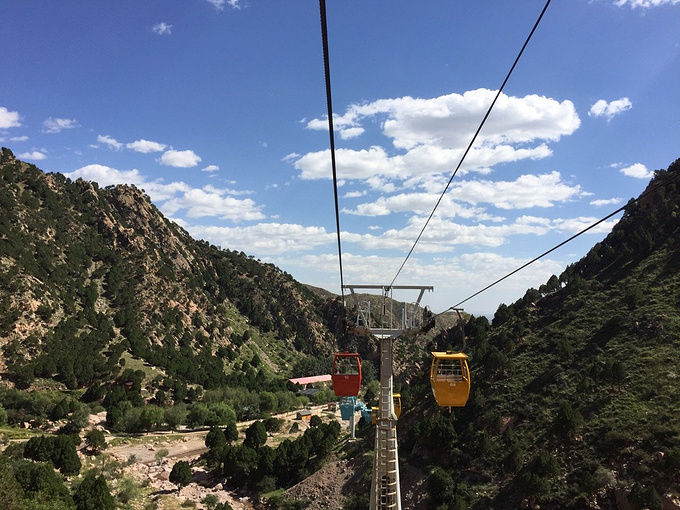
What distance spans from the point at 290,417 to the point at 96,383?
116 feet

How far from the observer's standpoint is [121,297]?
10475 centimetres

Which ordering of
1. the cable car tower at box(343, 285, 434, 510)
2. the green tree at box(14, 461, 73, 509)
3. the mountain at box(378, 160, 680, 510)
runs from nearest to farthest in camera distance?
1. the cable car tower at box(343, 285, 434, 510)
2. the green tree at box(14, 461, 73, 509)
3. the mountain at box(378, 160, 680, 510)

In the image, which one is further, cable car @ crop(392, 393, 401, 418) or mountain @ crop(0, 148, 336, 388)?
mountain @ crop(0, 148, 336, 388)

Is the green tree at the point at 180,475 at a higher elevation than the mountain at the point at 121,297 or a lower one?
lower

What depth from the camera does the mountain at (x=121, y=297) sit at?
259ft

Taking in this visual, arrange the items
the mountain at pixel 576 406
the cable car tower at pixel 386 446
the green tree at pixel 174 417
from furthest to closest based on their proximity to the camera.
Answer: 1. the green tree at pixel 174 417
2. the mountain at pixel 576 406
3. the cable car tower at pixel 386 446

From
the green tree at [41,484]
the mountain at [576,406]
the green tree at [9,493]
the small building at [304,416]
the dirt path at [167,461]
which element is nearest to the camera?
the green tree at [9,493]

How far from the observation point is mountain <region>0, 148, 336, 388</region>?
78.9m

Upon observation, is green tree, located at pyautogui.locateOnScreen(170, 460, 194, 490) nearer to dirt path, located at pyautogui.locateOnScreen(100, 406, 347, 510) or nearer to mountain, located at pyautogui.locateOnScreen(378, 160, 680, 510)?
dirt path, located at pyautogui.locateOnScreen(100, 406, 347, 510)

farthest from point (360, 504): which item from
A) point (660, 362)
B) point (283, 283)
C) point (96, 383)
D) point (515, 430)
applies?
point (283, 283)

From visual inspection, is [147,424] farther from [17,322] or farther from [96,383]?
[17,322]

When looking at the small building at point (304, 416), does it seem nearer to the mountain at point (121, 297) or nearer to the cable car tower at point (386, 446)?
the mountain at point (121, 297)

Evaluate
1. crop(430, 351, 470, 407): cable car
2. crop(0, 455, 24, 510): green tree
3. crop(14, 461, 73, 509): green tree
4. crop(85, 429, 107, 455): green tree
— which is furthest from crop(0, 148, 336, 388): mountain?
crop(430, 351, 470, 407): cable car

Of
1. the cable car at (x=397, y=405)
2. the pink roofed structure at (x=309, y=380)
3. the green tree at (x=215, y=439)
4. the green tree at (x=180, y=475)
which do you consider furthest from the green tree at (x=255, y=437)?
the pink roofed structure at (x=309, y=380)
